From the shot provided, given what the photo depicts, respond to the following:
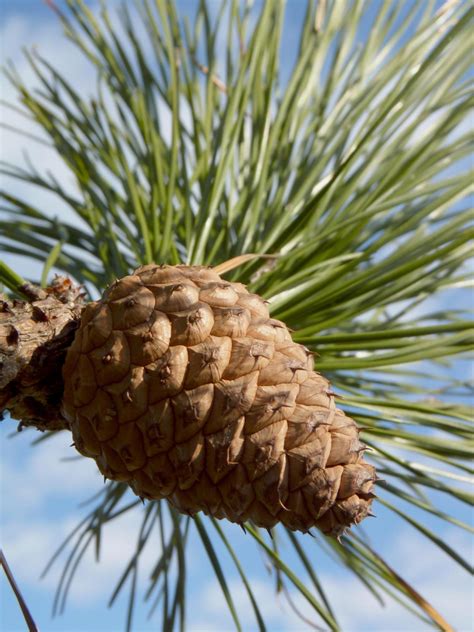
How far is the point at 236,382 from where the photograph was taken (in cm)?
62

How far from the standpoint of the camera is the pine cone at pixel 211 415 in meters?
0.61

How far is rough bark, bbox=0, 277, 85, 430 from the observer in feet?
2.05

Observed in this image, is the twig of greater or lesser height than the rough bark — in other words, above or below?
below

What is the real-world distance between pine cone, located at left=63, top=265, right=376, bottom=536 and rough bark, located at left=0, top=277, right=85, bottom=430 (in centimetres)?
2

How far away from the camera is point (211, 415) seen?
24.1 inches

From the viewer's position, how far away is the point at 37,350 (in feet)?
2.11

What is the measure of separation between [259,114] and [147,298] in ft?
1.87

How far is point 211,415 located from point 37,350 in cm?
15

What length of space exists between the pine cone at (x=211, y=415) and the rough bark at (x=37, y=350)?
0.02 metres

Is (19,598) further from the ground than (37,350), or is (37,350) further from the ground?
(37,350)

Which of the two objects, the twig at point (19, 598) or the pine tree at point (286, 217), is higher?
the pine tree at point (286, 217)

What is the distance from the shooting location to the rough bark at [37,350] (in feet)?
2.05

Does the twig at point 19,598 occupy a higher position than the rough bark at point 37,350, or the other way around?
the rough bark at point 37,350

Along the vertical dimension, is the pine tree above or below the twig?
above
